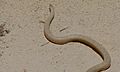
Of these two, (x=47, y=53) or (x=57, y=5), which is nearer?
(x=47, y=53)

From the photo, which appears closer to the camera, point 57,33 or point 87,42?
point 87,42

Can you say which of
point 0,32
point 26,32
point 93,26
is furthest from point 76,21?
point 0,32

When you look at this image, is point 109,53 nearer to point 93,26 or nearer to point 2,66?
point 93,26

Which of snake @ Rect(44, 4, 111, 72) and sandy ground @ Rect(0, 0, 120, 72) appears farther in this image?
sandy ground @ Rect(0, 0, 120, 72)

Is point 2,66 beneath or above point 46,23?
beneath
